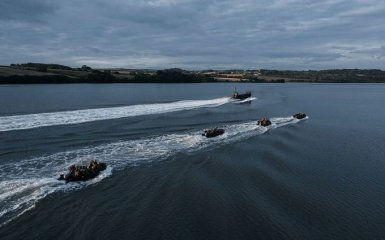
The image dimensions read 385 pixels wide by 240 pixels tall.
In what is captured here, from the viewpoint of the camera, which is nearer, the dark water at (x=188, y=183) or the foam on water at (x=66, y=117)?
the dark water at (x=188, y=183)

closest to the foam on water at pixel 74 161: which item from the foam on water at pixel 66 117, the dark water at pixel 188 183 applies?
the dark water at pixel 188 183

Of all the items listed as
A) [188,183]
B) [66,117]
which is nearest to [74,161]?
[188,183]

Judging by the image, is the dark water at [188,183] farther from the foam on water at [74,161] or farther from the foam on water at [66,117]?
the foam on water at [66,117]

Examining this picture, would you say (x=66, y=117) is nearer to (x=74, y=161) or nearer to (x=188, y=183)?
(x=74, y=161)

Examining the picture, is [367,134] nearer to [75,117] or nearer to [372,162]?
[372,162]

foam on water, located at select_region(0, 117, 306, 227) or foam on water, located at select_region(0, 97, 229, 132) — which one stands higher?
foam on water, located at select_region(0, 97, 229, 132)

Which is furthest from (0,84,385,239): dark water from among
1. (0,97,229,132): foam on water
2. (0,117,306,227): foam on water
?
(0,97,229,132): foam on water

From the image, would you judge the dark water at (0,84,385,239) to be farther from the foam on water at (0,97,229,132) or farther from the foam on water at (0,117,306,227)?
the foam on water at (0,97,229,132)
